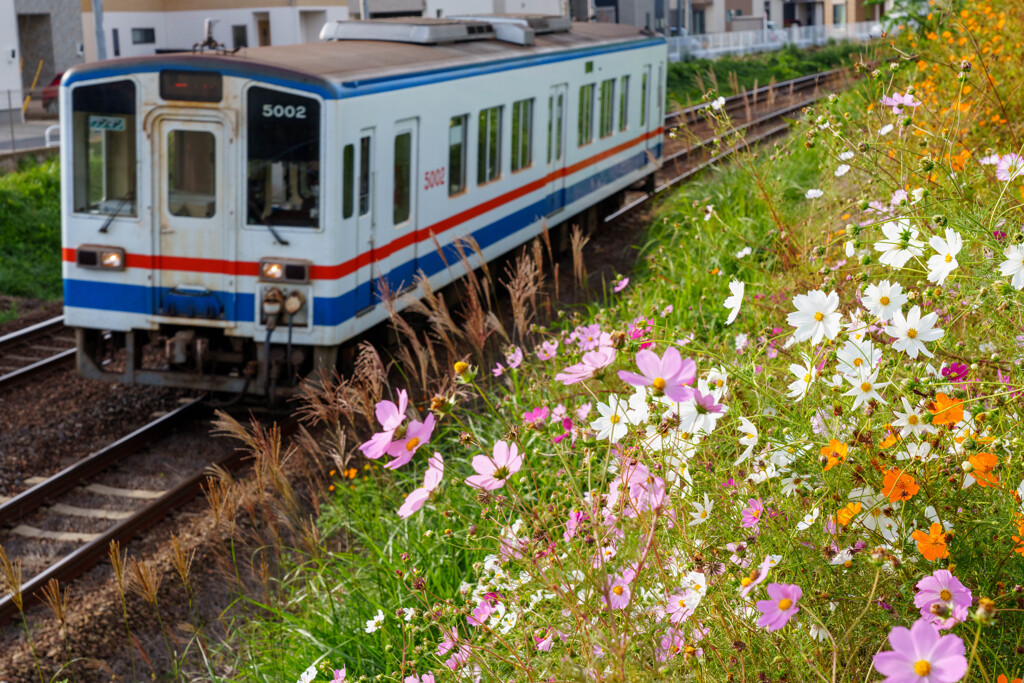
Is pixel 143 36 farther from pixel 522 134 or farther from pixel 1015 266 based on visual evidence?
pixel 1015 266

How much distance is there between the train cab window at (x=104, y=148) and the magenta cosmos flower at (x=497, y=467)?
5.84 meters

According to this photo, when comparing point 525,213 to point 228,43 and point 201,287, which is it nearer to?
point 201,287

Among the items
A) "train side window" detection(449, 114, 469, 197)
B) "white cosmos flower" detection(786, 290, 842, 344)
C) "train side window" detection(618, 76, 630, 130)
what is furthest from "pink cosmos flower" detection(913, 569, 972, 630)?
"train side window" detection(618, 76, 630, 130)

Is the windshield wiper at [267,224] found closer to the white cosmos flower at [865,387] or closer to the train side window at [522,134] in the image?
the train side window at [522,134]

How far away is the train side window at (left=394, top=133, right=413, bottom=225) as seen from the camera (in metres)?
8.02

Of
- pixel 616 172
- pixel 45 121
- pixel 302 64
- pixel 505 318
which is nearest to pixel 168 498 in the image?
pixel 302 64

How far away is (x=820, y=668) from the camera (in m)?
2.14

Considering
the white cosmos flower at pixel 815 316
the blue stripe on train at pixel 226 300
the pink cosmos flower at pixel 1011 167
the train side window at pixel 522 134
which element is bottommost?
the blue stripe on train at pixel 226 300

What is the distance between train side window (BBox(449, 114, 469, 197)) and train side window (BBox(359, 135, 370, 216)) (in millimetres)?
1455

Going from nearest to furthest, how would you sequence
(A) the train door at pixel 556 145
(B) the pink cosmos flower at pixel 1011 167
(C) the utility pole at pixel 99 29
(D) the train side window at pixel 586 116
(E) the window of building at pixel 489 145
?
(B) the pink cosmos flower at pixel 1011 167
(E) the window of building at pixel 489 145
(A) the train door at pixel 556 145
(D) the train side window at pixel 586 116
(C) the utility pole at pixel 99 29

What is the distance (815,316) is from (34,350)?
8.41 meters

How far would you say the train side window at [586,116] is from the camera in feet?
39.7

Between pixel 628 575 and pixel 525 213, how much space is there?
8456 mm

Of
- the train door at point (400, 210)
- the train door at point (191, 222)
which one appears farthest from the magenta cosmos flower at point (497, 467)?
the train door at point (400, 210)
